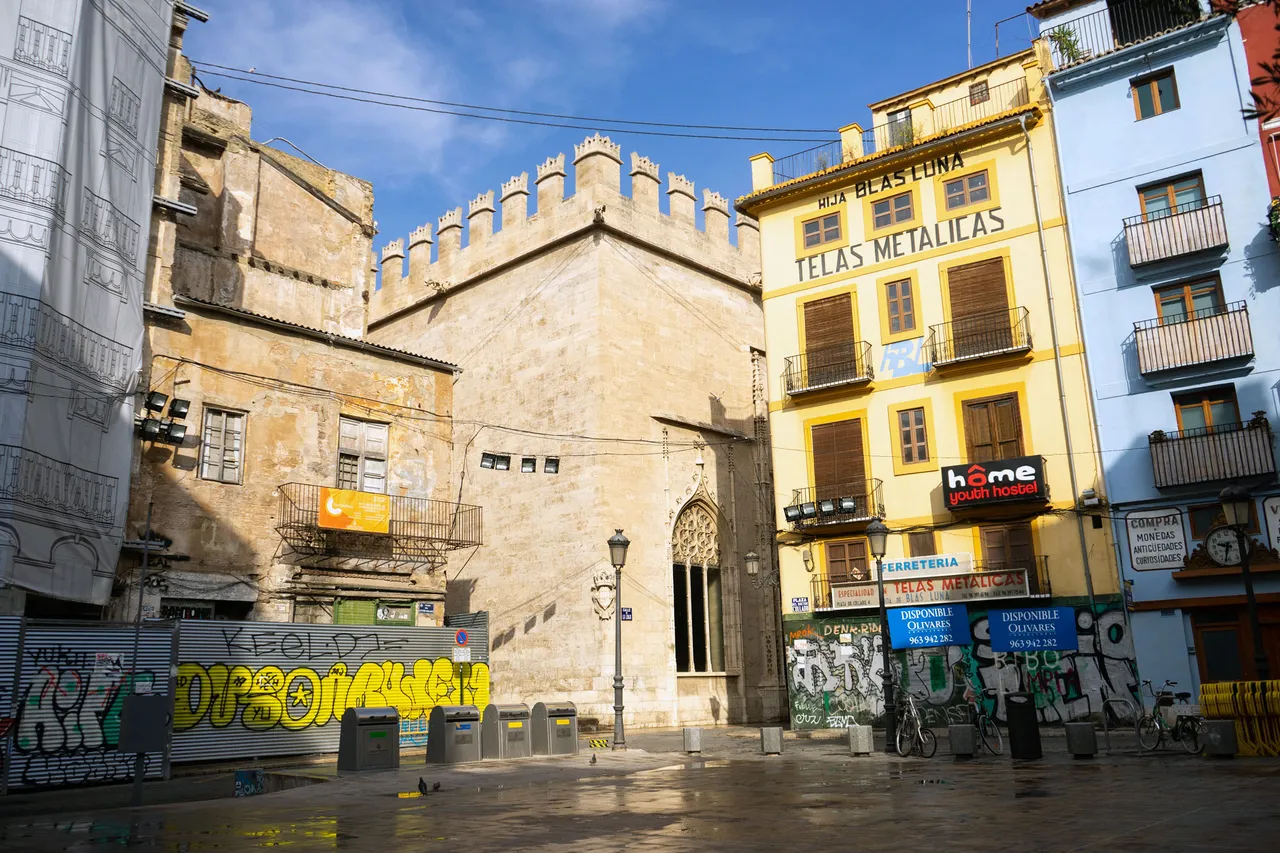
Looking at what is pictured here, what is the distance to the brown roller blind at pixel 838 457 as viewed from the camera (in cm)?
2552

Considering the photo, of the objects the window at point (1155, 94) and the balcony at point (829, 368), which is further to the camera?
the balcony at point (829, 368)

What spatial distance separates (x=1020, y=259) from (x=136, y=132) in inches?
759

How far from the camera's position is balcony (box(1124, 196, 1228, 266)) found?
21.8m

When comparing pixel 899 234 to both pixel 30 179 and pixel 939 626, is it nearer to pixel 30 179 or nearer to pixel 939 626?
pixel 939 626

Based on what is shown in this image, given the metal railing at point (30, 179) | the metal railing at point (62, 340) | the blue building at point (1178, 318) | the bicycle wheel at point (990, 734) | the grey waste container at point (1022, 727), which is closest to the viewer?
the grey waste container at point (1022, 727)

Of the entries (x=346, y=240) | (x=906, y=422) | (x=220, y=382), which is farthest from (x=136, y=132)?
(x=906, y=422)

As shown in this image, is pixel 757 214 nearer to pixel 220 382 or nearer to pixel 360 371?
pixel 360 371

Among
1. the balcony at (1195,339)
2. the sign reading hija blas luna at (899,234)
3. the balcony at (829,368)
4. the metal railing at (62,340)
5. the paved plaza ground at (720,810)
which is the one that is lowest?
the paved plaza ground at (720,810)

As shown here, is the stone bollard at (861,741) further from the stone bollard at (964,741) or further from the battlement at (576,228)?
the battlement at (576,228)

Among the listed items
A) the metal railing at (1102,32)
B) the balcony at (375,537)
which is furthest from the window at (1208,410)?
the balcony at (375,537)

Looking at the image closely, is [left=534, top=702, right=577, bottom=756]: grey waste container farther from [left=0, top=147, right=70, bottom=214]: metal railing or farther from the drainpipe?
[left=0, top=147, right=70, bottom=214]: metal railing

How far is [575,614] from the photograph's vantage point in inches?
1105

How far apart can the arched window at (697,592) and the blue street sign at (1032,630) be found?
1238cm

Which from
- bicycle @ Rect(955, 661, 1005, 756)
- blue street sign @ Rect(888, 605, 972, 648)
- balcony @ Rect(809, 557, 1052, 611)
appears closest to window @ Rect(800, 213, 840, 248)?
balcony @ Rect(809, 557, 1052, 611)
